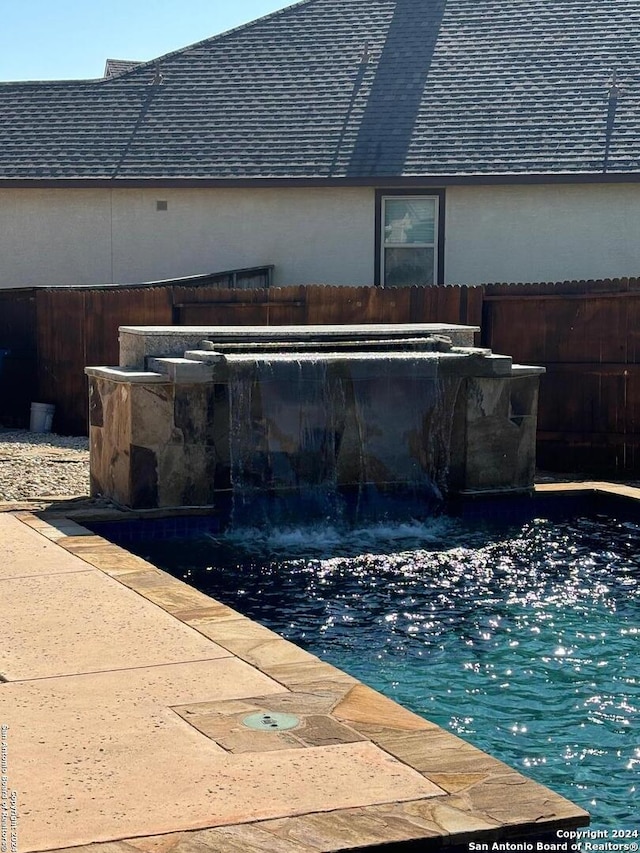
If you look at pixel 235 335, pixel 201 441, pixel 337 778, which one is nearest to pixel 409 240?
pixel 235 335

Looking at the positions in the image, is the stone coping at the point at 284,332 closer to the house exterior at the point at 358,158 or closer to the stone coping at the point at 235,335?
the stone coping at the point at 235,335

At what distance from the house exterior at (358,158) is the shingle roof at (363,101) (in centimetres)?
4

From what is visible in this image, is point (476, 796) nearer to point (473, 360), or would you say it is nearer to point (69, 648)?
point (69, 648)

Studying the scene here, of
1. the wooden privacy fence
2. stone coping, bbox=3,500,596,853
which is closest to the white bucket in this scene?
the wooden privacy fence

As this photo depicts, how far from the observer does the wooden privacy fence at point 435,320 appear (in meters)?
13.1

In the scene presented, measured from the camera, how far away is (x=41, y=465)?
12648mm

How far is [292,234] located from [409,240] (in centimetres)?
176

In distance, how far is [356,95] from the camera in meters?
19.7

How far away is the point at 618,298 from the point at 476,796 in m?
9.52

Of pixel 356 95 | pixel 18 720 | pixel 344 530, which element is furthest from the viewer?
pixel 356 95

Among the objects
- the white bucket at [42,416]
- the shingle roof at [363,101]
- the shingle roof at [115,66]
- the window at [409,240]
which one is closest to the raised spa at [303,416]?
the white bucket at [42,416]

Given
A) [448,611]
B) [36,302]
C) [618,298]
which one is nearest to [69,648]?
[448,611]

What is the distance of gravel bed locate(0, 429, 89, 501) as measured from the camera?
1133cm

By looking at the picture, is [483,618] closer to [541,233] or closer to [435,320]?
[435,320]
